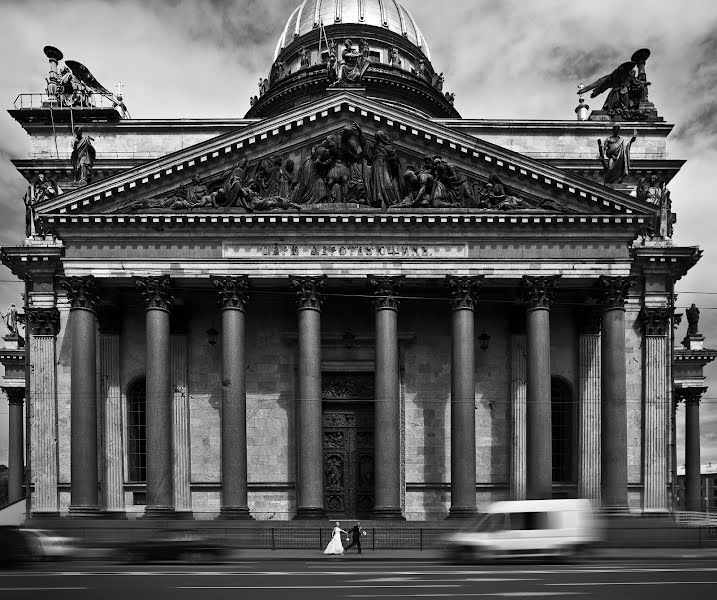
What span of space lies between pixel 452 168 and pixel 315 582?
21.9 meters

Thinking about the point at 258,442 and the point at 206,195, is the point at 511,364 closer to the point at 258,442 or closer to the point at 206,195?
the point at 258,442

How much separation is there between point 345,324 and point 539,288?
368 inches

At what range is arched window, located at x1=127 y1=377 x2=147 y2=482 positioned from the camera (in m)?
39.6

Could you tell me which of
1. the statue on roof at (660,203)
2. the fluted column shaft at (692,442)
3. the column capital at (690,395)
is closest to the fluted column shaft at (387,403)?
the statue on roof at (660,203)

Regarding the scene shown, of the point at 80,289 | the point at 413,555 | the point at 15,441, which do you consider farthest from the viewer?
the point at 15,441

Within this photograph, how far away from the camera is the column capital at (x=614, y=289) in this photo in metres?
36.2

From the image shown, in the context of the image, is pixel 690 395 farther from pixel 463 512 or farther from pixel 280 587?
pixel 280 587

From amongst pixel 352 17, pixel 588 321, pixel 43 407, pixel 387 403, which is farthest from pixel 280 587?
pixel 352 17

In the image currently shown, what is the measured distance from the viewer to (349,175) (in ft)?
120

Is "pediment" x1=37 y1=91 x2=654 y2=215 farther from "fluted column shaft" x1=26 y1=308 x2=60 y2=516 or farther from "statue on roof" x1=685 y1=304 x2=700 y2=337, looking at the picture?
"statue on roof" x1=685 y1=304 x2=700 y2=337

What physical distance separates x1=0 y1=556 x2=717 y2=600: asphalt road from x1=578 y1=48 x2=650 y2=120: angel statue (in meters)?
31.4

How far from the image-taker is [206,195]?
3628cm

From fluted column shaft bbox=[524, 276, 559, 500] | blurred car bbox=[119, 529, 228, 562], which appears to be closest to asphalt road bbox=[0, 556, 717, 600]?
blurred car bbox=[119, 529, 228, 562]

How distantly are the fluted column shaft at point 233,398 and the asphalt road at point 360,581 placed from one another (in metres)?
11.1
